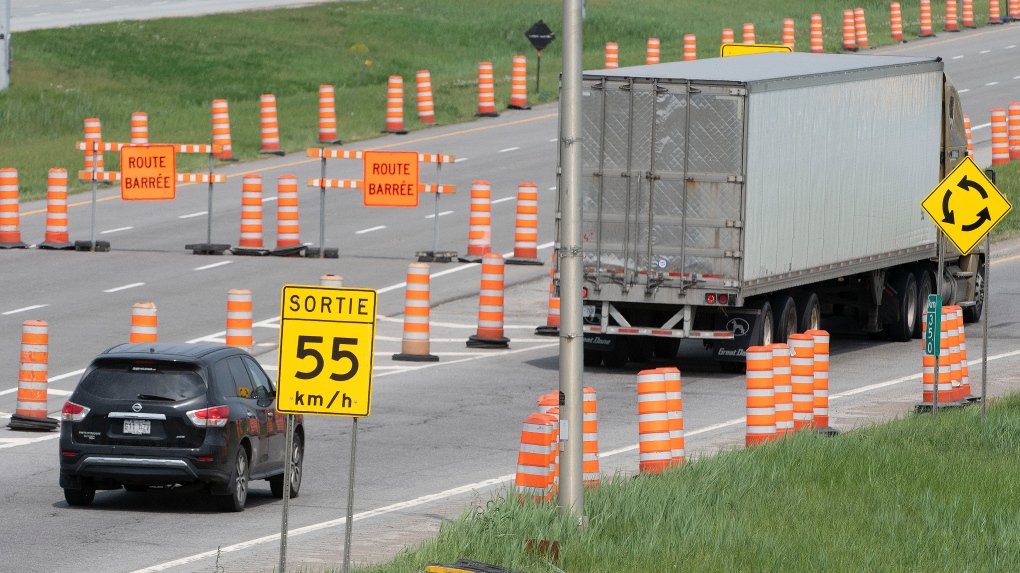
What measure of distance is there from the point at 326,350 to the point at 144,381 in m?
4.37

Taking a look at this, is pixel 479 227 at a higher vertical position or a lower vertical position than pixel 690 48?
lower

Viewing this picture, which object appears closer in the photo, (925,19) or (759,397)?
(759,397)

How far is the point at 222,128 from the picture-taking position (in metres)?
41.3

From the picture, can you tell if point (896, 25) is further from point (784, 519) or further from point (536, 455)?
point (784, 519)

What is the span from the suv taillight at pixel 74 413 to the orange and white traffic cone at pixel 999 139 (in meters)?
30.3

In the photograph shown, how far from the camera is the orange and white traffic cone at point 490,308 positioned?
25734mm

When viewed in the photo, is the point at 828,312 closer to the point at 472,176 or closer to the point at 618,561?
the point at 472,176

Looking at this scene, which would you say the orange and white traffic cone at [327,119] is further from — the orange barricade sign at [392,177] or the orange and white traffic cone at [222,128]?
the orange barricade sign at [392,177]

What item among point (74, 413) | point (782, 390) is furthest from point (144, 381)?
point (782, 390)

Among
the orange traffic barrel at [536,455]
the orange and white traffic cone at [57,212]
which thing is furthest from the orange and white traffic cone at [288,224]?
the orange traffic barrel at [536,455]

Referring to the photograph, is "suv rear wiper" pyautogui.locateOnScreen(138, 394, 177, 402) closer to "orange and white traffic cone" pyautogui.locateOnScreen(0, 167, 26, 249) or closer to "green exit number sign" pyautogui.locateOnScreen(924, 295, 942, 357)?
"green exit number sign" pyautogui.locateOnScreen(924, 295, 942, 357)

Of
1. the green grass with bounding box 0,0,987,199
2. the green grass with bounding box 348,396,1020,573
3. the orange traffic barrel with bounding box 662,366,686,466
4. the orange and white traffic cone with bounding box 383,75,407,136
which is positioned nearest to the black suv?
the green grass with bounding box 348,396,1020,573

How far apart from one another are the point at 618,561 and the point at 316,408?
7.60ft

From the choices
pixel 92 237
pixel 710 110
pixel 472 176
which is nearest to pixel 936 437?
pixel 710 110
